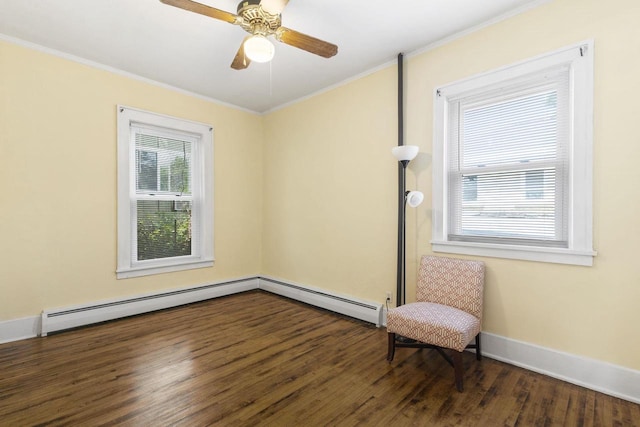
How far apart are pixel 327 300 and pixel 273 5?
3.01m

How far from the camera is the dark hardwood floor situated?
179cm

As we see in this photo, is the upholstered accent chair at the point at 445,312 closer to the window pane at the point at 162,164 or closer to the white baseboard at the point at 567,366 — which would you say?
the white baseboard at the point at 567,366

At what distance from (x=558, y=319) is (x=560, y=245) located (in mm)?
538

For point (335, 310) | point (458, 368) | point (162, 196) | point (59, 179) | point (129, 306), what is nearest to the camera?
point (458, 368)

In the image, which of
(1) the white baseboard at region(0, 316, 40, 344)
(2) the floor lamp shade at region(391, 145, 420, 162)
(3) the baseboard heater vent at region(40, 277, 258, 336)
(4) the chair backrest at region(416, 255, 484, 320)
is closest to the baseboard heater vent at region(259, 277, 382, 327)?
(3) the baseboard heater vent at region(40, 277, 258, 336)

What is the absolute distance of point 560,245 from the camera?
2.26 metres

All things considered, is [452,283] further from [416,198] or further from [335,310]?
[335,310]

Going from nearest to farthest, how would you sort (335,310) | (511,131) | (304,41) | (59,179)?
(304,41)
(511,131)
(59,179)
(335,310)

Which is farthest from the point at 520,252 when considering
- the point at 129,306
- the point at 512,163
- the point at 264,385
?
the point at 129,306

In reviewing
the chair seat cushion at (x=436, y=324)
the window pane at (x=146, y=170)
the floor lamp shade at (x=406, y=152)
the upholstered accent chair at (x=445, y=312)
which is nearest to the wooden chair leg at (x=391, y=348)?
the upholstered accent chair at (x=445, y=312)

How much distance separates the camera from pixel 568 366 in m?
2.16

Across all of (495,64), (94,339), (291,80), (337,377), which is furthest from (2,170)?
(495,64)

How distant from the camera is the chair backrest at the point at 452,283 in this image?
7.98 ft

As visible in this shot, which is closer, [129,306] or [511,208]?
[511,208]
